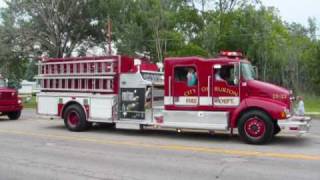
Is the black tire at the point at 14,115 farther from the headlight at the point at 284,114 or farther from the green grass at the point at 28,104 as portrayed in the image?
the green grass at the point at 28,104

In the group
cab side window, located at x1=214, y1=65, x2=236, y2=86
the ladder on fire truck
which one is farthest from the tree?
cab side window, located at x1=214, y1=65, x2=236, y2=86

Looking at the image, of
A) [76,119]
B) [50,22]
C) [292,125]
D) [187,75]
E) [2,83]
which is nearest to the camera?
[292,125]

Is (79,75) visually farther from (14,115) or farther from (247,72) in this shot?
(14,115)

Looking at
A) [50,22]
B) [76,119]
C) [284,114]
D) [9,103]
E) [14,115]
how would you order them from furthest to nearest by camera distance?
[50,22], [14,115], [9,103], [76,119], [284,114]

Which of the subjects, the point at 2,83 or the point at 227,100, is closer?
the point at 227,100

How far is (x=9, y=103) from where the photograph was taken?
21.9 m

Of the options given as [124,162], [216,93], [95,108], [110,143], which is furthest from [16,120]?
[124,162]

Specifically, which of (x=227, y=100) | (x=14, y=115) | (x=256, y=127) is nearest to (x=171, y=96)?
(x=227, y=100)

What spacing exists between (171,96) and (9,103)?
1001 cm

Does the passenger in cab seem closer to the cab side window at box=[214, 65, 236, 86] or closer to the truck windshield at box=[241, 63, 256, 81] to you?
the cab side window at box=[214, 65, 236, 86]

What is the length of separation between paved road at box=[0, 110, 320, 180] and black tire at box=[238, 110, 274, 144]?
0.91ft

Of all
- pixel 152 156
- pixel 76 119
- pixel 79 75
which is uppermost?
pixel 79 75

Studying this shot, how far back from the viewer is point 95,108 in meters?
16.4

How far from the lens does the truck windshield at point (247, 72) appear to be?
13.8 meters
